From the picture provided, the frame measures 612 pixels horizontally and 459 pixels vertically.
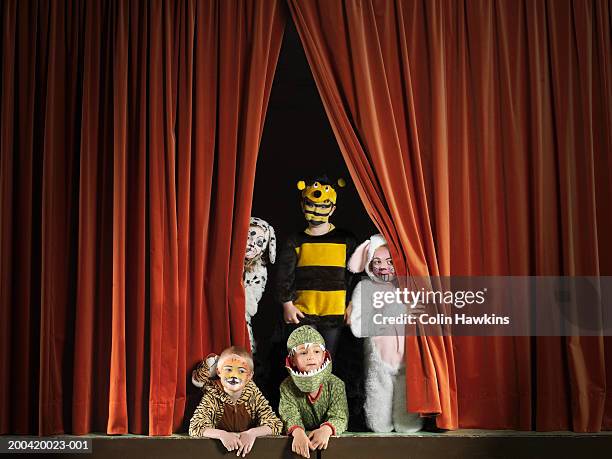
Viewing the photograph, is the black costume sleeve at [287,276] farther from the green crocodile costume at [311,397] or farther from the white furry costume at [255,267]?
the green crocodile costume at [311,397]

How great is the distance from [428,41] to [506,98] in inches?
16.0

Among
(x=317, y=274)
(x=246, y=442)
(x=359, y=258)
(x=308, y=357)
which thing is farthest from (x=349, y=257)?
(x=246, y=442)

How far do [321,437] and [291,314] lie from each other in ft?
1.80

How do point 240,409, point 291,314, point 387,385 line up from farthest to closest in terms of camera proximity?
1. point 291,314
2. point 387,385
3. point 240,409

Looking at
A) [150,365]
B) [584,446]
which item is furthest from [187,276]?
[584,446]

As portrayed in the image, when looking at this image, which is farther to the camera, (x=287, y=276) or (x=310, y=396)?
(x=287, y=276)

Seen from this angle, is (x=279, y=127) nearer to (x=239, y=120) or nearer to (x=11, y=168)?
(x=239, y=120)

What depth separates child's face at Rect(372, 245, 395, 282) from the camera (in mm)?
3084

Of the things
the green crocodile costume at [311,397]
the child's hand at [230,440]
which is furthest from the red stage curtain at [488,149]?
the child's hand at [230,440]

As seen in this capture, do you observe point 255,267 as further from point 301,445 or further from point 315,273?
point 301,445

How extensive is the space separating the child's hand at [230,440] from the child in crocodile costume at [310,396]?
192 millimetres

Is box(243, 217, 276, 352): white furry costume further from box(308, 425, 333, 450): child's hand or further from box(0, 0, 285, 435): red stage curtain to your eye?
box(308, 425, 333, 450): child's hand

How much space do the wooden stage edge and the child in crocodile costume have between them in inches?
2.2

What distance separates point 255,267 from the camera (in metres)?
3.16
